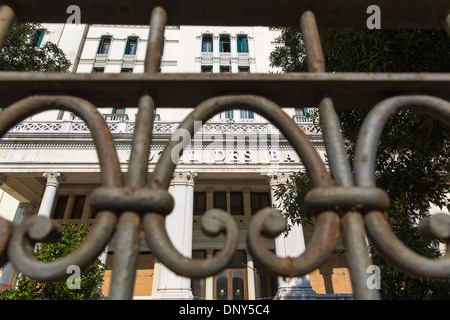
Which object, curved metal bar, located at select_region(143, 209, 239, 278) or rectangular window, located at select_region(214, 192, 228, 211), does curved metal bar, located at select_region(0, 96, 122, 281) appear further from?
rectangular window, located at select_region(214, 192, 228, 211)

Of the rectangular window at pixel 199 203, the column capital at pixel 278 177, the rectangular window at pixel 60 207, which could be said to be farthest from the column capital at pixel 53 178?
Answer: the column capital at pixel 278 177

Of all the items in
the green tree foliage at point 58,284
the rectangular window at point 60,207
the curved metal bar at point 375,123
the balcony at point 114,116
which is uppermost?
the balcony at point 114,116

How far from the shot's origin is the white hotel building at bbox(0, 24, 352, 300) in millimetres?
12875

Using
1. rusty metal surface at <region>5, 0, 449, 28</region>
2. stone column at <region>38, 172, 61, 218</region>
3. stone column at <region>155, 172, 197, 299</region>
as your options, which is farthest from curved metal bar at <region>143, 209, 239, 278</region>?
stone column at <region>38, 172, 61, 218</region>

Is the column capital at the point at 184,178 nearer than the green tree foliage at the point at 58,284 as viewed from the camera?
No

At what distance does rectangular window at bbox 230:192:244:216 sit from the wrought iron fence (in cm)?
1593

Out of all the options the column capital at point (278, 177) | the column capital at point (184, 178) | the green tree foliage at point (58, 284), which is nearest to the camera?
the green tree foliage at point (58, 284)

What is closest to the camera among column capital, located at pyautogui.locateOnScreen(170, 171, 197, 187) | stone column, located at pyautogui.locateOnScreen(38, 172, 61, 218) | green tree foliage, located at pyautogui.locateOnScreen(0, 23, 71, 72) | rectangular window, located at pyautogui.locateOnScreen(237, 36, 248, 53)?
green tree foliage, located at pyautogui.locateOnScreen(0, 23, 71, 72)

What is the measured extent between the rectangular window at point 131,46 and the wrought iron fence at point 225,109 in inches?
837

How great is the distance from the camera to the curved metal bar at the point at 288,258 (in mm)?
849

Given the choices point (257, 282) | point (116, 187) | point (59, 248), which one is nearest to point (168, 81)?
point (116, 187)

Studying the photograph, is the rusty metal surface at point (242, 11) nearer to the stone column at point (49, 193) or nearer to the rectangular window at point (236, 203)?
the stone column at point (49, 193)

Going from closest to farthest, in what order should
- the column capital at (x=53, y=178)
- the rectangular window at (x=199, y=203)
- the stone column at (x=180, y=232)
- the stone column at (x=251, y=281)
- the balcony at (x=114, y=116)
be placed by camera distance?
the stone column at (x=180, y=232) → the column capital at (x=53, y=178) → the stone column at (x=251, y=281) → the balcony at (x=114, y=116) → the rectangular window at (x=199, y=203)

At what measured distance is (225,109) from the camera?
1.10m
